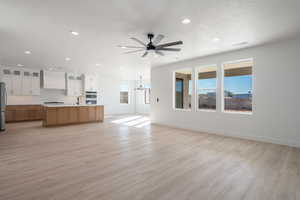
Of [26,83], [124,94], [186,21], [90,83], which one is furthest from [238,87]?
[26,83]

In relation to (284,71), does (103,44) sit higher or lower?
higher

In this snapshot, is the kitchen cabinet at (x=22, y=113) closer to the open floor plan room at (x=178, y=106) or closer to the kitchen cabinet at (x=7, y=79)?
the kitchen cabinet at (x=7, y=79)

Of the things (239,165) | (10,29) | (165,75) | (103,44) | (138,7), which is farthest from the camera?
(165,75)

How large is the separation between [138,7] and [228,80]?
4.14 meters

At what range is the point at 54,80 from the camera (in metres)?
8.55

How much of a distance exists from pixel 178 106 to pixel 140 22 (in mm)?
4648

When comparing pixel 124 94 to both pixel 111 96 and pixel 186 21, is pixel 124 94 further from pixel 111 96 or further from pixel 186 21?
pixel 186 21

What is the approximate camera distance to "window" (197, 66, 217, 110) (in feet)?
18.9

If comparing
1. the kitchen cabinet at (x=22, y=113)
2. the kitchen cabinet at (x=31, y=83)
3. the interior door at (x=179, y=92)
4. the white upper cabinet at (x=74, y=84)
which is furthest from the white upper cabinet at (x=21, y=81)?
the interior door at (x=179, y=92)

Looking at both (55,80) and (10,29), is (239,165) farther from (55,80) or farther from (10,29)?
(55,80)

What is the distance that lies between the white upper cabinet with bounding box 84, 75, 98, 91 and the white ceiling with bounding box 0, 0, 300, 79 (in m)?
4.71

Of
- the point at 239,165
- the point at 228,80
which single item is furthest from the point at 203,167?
the point at 228,80

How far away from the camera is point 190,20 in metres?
3.05

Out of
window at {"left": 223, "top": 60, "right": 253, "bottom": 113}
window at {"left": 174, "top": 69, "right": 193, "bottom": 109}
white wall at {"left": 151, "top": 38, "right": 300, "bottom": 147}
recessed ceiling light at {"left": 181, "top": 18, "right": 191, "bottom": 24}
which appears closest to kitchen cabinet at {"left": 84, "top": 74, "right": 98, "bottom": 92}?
window at {"left": 174, "top": 69, "right": 193, "bottom": 109}
